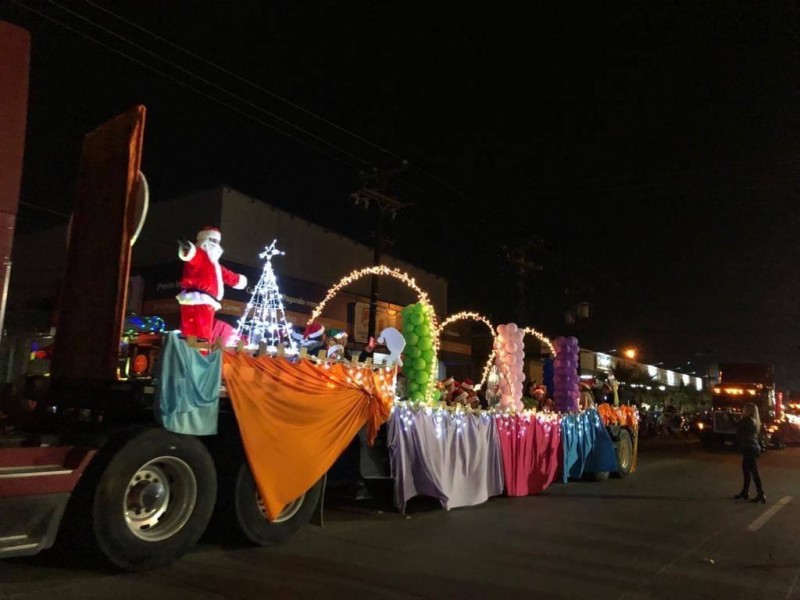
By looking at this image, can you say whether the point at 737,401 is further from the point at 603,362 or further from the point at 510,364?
the point at 603,362

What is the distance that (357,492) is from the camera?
1000 cm

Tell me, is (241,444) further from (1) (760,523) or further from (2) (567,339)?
(2) (567,339)

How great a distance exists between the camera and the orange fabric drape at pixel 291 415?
694cm

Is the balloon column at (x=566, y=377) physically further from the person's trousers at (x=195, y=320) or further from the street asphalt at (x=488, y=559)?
the person's trousers at (x=195, y=320)

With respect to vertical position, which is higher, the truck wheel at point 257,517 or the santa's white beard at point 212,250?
the santa's white beard at point 212,250

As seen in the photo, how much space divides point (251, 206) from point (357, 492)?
1259cm

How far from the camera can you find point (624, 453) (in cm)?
1550

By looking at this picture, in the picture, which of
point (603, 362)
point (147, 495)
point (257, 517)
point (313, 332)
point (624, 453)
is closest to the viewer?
point (147, 495)

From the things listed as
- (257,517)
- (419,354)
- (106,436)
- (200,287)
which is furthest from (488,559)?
(200,287)

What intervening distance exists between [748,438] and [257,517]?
9.50 meters

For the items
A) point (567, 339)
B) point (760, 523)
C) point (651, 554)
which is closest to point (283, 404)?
point (651, 554)

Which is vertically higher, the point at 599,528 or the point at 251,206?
the point at 251,206

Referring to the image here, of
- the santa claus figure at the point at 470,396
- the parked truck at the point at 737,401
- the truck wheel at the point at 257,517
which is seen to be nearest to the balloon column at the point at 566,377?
the santa claus figure at the point at 470,396

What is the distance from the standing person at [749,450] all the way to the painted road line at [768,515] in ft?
0.88
